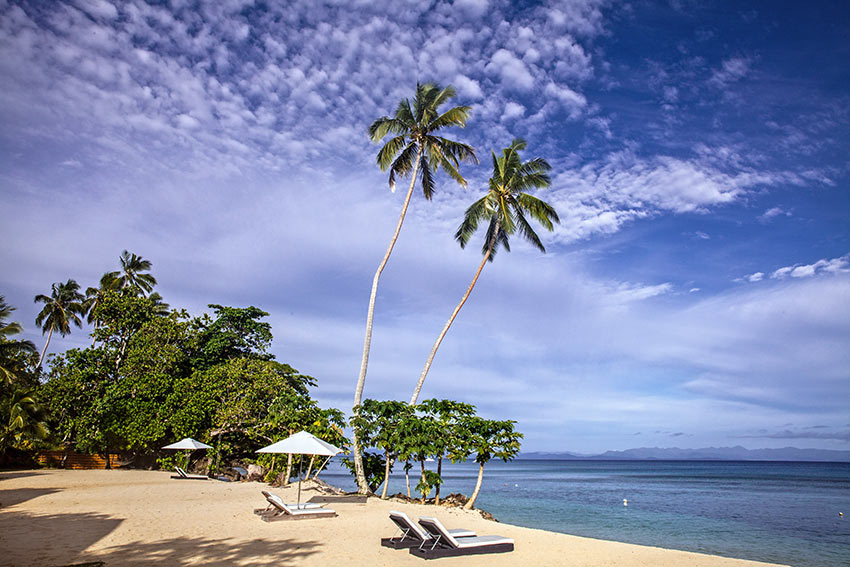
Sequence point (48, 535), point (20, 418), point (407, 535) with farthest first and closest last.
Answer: point (20, 418) < point (407, 535) < point (48, 535)

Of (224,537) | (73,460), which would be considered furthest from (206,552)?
(73,460)

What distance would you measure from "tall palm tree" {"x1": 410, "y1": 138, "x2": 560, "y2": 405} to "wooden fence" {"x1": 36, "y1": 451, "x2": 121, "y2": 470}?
19.8 m

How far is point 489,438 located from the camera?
15.5 meters

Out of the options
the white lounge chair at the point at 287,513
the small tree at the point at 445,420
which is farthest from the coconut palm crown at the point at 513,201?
the white lounge chair at the point at 287,513

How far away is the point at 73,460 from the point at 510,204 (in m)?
25.5

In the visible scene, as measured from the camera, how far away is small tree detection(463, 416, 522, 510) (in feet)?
49.6

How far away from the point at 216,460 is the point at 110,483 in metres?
7.04

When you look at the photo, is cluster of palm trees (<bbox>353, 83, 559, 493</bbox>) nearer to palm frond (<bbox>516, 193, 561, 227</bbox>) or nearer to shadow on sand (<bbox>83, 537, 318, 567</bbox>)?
palm frond (<bbox>516, 193, 561, 227</bbox>)

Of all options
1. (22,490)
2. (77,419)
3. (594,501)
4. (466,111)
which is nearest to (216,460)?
(77,419)

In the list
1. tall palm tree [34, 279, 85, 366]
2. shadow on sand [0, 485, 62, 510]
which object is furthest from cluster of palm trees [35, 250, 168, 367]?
shadow on sand [0, 485, 62, 510]

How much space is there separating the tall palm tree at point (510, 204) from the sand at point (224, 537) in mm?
8697

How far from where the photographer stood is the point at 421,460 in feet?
50.5

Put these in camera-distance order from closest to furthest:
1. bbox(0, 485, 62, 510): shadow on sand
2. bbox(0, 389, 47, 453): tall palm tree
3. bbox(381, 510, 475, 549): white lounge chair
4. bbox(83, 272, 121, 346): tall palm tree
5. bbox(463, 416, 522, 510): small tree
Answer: bbox(381, 510, 475, 549): white lounge chair < bbox(0, 485, 62, 510): shadow on sand < bbox(463, 416, 522, 510): small tree < bbox(0, 389, 47, 453): tall palm tree < bbox(83, 272, 121, 346): tall palm tree

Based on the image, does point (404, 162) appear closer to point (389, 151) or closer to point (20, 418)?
point (389, 151)
